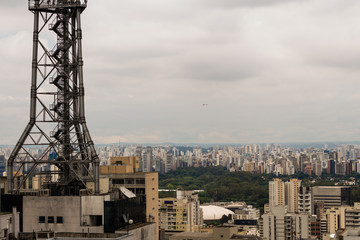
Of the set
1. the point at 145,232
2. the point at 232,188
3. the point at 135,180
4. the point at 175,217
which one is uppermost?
the point at 135,180

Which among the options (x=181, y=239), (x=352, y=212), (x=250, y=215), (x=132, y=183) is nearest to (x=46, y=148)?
(x=132, y=183)

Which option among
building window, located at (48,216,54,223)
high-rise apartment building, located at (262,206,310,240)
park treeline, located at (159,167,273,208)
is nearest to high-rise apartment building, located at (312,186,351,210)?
park treeline, located at (159,167,273,208)

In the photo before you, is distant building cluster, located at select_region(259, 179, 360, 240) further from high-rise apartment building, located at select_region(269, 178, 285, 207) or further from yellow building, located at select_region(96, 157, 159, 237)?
high-rise apartment building, located at select_region(269, 178, 285, 207)

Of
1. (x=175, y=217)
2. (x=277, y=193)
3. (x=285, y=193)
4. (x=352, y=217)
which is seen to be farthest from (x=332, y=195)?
(x=352, y=217)

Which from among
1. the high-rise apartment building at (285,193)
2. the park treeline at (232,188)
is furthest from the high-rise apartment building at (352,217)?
the park treeline at (232,188)

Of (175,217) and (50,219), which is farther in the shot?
(175,217)

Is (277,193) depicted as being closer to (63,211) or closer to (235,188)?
(235,188)

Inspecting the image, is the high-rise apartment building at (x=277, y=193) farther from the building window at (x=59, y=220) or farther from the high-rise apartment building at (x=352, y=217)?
the building window at (x=59, y=220)

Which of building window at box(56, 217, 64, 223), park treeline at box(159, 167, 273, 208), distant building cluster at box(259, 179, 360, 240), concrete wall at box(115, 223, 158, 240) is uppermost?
building window at box(56, 217, 64, 223)

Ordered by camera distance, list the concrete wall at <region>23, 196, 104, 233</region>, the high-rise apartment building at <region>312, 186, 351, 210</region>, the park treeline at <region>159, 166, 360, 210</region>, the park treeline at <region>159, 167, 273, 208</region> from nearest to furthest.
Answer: the concrete wall at <region>23, 196, 104, 233</region>
the high-rise apartment building at <region>312, 186, 351, 210</region>
the park treeline at <region>159, 166, 360, 210</region>
the park treeline at <region>159, 167, 273, 208</region>

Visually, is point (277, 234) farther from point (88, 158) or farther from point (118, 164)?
point (88, 158)

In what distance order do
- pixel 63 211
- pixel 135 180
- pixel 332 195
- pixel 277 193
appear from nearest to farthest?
pixel 63 211
pixel 135 180
pixel 277 193
pixel 332 195

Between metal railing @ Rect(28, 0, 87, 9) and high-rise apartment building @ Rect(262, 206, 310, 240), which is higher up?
metal railing @ Rect(28, 0, 87, 9)
